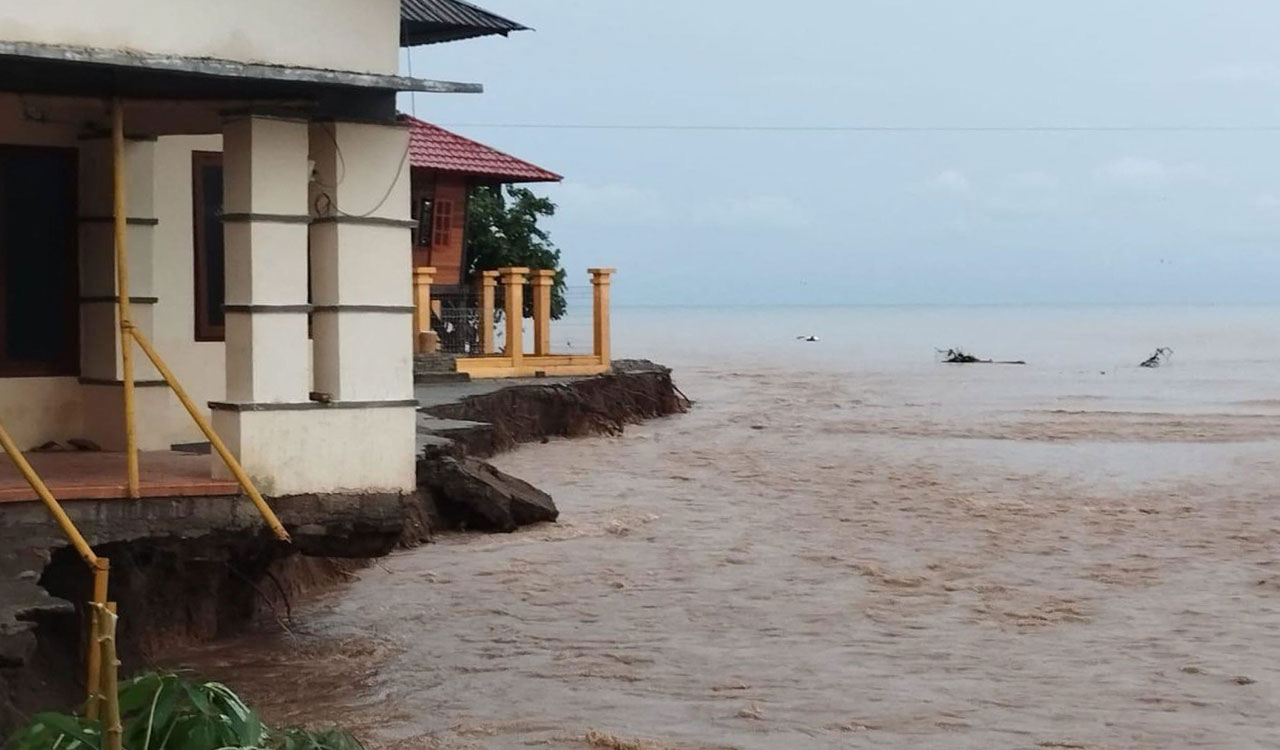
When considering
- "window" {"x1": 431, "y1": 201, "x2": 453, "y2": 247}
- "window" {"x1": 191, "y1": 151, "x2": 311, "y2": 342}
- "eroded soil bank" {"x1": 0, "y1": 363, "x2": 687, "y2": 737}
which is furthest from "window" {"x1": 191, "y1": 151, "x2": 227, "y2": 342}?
"window" {"x1": 431, "y1": 201, "x2": 453, "y2": 247}

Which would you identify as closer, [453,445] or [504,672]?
[504,672]

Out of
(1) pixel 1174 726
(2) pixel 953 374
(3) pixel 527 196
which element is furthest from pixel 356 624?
(2) pixel 953 374

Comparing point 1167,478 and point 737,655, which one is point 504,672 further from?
point 1167,478

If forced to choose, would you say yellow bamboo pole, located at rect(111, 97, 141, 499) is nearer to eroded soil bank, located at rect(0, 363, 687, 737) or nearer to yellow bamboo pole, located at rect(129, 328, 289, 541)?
yellow bamboo pole, located at rect(129, 328, 289, 541)

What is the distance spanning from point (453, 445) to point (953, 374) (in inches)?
1320

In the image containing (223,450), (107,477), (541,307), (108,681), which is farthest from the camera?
(541,307)

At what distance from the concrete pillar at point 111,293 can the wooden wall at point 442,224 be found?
1794cm

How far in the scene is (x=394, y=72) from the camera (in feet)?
32.0

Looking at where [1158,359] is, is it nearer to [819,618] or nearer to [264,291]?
[819,618]

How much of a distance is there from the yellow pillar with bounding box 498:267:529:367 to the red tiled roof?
2.58 metres

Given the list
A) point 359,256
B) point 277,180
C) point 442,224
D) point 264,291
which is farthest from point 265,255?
point 442,224

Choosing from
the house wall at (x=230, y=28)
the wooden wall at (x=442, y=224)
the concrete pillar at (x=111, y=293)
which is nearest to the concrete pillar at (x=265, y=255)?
the house wall at (x=230, y=28)

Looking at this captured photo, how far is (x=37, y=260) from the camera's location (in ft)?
36.0

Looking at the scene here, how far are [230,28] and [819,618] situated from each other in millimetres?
5856
